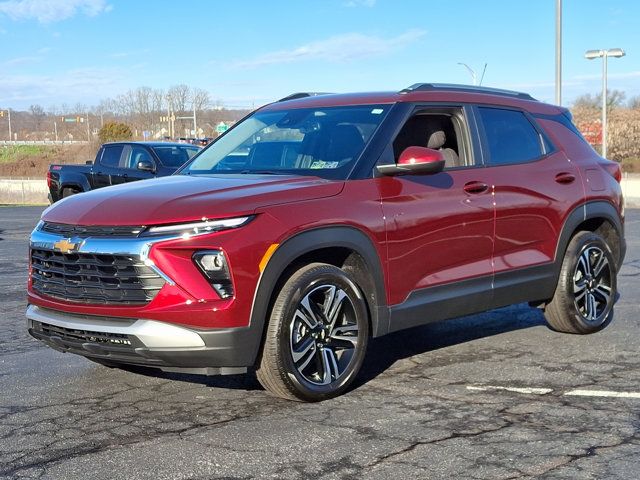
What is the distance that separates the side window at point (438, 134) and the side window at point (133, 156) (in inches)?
444

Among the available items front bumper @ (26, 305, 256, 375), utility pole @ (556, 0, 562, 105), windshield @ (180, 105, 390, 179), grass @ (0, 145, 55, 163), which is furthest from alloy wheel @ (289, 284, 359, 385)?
grass @ (0, 145, 55, 163)

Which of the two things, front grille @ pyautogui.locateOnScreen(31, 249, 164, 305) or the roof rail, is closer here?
front grille @ pyautogui.locateOnScreen(31, 249, 164, 305)

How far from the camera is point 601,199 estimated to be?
718 centimetres

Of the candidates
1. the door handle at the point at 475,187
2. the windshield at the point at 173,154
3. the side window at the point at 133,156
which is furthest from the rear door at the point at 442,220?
the side window at the point at 133,156

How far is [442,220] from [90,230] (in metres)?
2.20

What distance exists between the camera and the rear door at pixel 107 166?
17.9 meters

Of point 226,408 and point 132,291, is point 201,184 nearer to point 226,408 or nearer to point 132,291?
point 132,291

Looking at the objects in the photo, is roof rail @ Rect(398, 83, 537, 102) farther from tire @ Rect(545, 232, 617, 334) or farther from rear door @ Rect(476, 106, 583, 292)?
tire @ Rect(545, 232, 617, 334)

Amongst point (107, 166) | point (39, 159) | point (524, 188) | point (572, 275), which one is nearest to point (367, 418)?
point (524, 188)

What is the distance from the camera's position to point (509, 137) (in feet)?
21.8

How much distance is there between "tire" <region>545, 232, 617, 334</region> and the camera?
22.5 feet

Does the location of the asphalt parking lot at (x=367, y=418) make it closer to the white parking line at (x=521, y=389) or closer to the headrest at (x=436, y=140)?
the white parking line at (x=521, y=389)

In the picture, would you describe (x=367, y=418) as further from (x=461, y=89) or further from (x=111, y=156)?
(x=111, y=156)

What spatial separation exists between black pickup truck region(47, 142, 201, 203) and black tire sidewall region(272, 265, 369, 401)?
441 inches
